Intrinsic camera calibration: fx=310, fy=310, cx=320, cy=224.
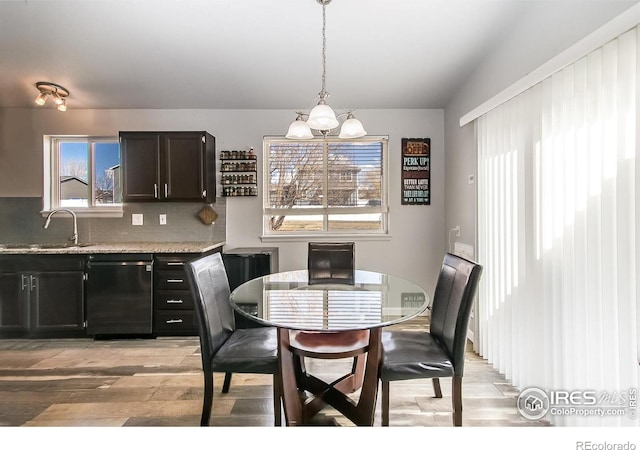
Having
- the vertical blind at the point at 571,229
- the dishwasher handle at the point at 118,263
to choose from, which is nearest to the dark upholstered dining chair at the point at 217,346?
the dishwasher handle at the point at 118,263

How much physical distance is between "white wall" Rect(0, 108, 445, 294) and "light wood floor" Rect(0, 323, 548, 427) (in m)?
1.27

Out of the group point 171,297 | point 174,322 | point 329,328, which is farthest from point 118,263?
point 329,328

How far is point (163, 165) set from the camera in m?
3.19

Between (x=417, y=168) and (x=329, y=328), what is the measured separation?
276 centimetres

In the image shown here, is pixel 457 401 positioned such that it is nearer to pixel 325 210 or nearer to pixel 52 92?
pixel 325 210

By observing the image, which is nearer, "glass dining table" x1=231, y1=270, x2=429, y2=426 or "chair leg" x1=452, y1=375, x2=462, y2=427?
"glass dining table" x1=231, y1=270, x2=429, y2=426

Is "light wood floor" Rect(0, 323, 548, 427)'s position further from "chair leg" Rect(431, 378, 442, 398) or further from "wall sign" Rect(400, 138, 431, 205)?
"wall sign" Rect(400, 138, 431, 205)

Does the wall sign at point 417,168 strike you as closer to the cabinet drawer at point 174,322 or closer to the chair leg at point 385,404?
the chair leg at point 385,404

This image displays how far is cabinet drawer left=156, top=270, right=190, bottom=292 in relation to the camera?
296 centimetres

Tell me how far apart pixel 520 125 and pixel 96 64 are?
3423mm

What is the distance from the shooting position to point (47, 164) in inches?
138
